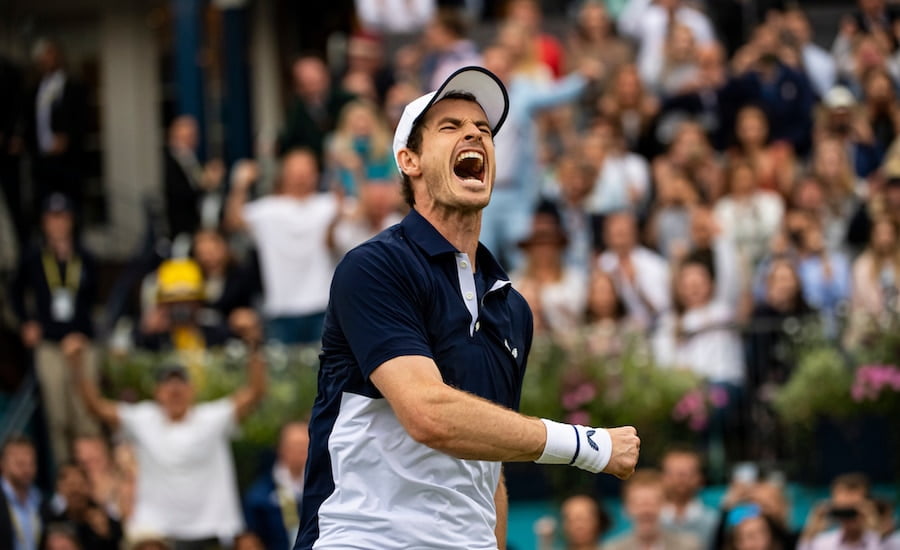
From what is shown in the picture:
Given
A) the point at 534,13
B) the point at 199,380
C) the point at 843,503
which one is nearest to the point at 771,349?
the point at 843,503

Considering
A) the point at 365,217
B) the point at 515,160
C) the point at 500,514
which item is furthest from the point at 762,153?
the point at 500,514

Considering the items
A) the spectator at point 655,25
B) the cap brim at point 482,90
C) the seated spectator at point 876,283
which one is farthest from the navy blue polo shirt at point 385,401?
the spectator at point 655,25

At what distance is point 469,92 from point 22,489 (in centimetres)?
762

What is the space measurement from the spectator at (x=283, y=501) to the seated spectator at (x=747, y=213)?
12.6 ft

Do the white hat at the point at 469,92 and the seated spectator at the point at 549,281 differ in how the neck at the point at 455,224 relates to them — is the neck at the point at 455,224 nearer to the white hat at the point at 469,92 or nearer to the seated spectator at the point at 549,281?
the white hat at the point at 469,92

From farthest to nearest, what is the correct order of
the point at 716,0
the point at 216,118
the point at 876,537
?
the point at 216,118 < the point at 716,0 < the point at 876,537

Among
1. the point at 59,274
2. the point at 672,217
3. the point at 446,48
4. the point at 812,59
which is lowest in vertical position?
the point at 59,274

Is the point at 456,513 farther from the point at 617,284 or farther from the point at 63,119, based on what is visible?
the point at 63,119

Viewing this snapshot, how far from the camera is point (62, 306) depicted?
14180 millimetres

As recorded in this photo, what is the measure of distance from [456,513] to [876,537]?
6.30 meters

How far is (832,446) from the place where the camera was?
1266cm

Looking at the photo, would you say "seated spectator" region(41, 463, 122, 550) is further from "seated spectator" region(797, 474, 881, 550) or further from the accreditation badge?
"seated spectator" region(797, 474, 881, 550)

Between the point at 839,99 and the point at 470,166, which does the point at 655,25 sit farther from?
the point at 470,166

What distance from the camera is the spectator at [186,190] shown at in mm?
16562
